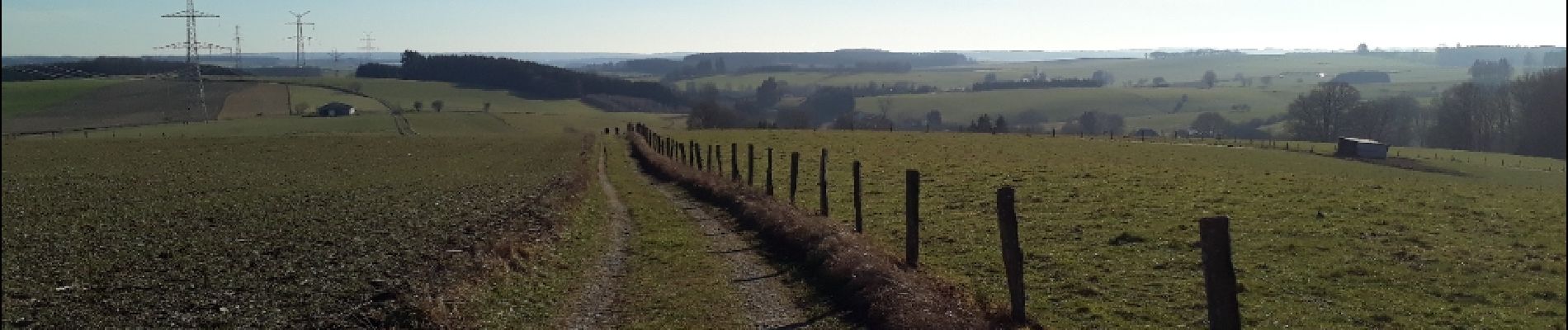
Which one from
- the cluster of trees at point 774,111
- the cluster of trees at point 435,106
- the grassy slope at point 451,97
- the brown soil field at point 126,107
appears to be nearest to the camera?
the brown soil field at point 126,107

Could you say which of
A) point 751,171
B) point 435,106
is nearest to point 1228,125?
point 435,106

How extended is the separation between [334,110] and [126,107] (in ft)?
97.7

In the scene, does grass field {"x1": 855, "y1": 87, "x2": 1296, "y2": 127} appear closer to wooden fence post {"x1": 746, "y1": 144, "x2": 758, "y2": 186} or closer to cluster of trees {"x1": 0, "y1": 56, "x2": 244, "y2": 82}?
cluster of trees {"x1": 0, "y1": 56, "x2": 244, "y2": 82}

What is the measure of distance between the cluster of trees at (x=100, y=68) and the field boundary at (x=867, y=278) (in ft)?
175

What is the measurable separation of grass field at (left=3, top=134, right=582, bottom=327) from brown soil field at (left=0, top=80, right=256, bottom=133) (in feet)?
102

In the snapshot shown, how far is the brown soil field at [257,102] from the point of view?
3634 inches

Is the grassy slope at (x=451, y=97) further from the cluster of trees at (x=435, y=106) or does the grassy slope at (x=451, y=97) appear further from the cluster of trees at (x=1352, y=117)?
the cluster of trees at (x=1352, y=117)

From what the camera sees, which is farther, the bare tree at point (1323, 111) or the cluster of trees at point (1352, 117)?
the bare tree at point (1323, 111)

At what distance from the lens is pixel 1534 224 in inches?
→ 850

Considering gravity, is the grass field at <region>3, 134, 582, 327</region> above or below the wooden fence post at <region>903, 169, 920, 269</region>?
below

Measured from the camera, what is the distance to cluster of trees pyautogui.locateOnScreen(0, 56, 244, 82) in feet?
193

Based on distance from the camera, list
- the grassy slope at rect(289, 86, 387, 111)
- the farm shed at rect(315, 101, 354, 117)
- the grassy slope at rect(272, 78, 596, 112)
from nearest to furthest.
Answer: the farm shed at rect(315, 101, 354, 117), the grassy slope at rect(289, 86, 387, 111), the grassy slope at rect(272, 78, 596, 112)

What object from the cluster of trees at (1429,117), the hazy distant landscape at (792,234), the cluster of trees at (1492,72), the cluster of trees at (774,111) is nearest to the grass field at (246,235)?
the hazy distant landscape at (792,234)

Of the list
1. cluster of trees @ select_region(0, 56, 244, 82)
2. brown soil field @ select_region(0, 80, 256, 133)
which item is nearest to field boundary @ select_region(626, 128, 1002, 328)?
cluster of trees @ select_region(0, 56, 244, 82)
